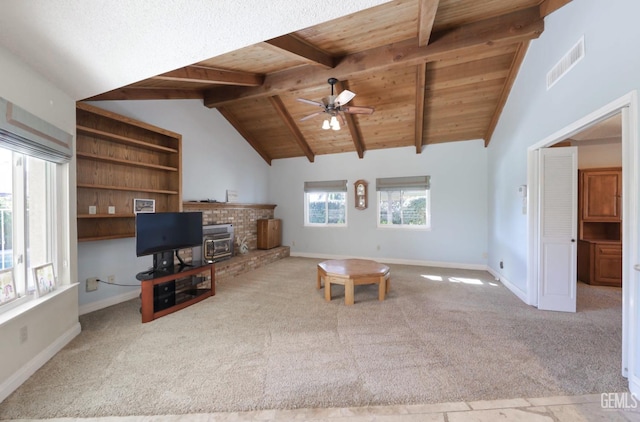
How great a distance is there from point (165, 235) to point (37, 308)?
1.26 metres

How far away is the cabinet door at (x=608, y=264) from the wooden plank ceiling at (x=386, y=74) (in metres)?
2.55

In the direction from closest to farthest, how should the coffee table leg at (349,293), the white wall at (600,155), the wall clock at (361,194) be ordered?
the coffee table leg at (349,293) → the white wall at (600,155) → the wall clock at (361,194)

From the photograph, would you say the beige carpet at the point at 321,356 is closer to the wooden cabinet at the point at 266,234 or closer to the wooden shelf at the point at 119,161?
the wooden shelf at the point at 119,161

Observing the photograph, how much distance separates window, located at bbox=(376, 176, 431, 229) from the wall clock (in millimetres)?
306

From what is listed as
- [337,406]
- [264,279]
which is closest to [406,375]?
[337,406]

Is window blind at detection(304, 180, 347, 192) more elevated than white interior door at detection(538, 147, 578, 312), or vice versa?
window blind at detection(304, 180, 347, 192)

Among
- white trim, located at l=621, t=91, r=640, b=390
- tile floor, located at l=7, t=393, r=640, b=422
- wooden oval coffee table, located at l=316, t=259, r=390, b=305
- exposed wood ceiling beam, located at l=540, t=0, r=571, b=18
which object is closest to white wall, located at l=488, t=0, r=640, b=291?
exposed wood ceiling beam, located at l=540, t=0, r=571, b=18

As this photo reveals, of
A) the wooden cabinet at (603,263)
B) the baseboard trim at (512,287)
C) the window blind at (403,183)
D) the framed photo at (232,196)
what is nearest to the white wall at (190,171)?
the framed photo at (232,196)

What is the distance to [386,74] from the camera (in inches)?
153

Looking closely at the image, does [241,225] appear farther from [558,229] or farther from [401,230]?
[558,229]

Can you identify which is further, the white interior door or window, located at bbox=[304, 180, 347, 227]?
window, located at bbox=[304, 180, 347, 227]

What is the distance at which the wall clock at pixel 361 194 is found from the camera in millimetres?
5820

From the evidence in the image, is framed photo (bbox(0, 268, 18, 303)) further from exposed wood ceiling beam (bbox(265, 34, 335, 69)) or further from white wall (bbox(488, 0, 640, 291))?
white wall (bbox(488, 0, 640, 291))

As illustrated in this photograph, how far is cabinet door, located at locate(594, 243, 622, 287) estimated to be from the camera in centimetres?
383
